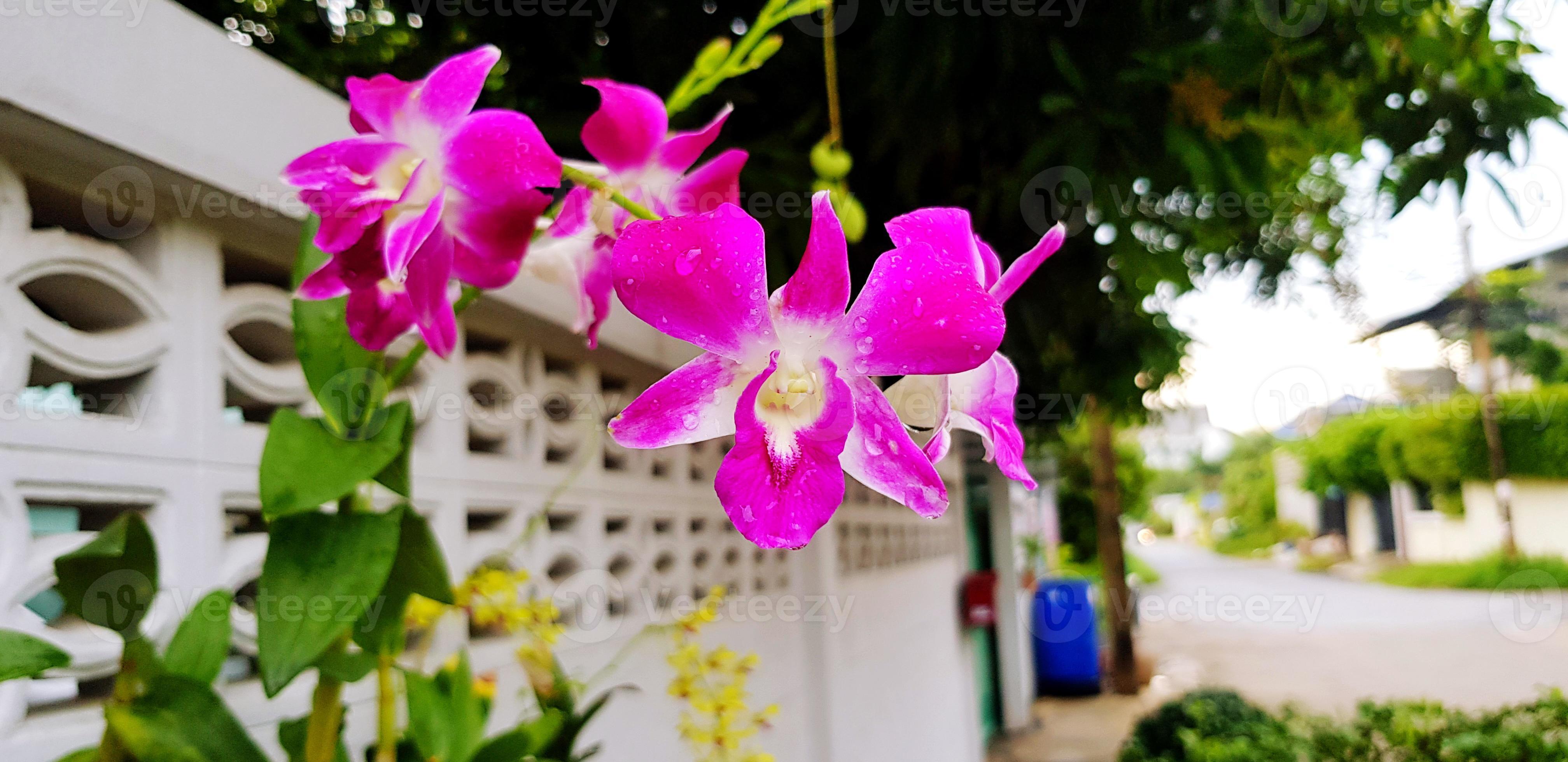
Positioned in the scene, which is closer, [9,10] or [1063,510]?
[9,10]

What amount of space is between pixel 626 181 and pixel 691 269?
241 millimetres

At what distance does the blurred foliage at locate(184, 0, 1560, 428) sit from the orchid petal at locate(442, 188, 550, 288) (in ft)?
3.05

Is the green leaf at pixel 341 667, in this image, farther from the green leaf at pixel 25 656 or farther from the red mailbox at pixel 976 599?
the red mailbox at pixel 976 599

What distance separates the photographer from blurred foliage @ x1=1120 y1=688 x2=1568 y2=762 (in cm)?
190

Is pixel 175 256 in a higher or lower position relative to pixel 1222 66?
lower

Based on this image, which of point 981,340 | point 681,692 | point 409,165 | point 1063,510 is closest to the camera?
point 981,340

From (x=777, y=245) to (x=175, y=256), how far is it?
2.84ft

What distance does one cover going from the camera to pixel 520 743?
2.17 ft

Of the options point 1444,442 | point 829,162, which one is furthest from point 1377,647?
point 829,162

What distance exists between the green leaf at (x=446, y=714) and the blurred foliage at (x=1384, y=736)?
2214 mm

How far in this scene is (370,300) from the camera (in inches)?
16.9

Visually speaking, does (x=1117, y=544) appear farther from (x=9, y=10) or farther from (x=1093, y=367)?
(x=9, y=10)

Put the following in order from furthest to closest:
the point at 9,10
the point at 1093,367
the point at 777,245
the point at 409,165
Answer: the point at 1093,367
the point at 777,245
the point at 9,10
the point at 409,165

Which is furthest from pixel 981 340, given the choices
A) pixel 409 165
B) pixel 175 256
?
pixel 175 256
